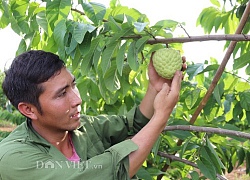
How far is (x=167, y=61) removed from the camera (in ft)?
4.50

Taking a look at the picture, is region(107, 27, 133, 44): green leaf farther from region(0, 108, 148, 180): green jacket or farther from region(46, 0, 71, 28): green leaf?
region(0, 108, 148, 180): green jacket

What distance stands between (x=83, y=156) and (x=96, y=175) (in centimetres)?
28

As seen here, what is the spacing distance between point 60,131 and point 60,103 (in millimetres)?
148

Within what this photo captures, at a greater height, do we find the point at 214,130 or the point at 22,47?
the point at 22,47

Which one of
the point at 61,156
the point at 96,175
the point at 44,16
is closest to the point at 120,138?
the point at 61,156

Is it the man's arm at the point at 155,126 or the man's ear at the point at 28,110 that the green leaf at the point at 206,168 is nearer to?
the man's arm at the point at 155,126

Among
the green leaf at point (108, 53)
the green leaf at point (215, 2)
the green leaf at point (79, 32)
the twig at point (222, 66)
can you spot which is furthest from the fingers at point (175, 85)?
the green leaf at point (215, 2)

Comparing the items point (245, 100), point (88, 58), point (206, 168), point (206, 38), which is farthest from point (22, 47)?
point (245, 100)

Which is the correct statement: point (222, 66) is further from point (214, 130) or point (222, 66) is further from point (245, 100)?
point (214, 130)

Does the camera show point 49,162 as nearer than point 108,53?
Yes

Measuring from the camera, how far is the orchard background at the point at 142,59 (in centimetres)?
135

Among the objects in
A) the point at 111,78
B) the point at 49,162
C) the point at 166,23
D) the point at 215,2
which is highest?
the point at 215,2

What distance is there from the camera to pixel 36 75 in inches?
54.5

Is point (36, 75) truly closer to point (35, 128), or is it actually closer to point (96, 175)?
point (35, 128)
